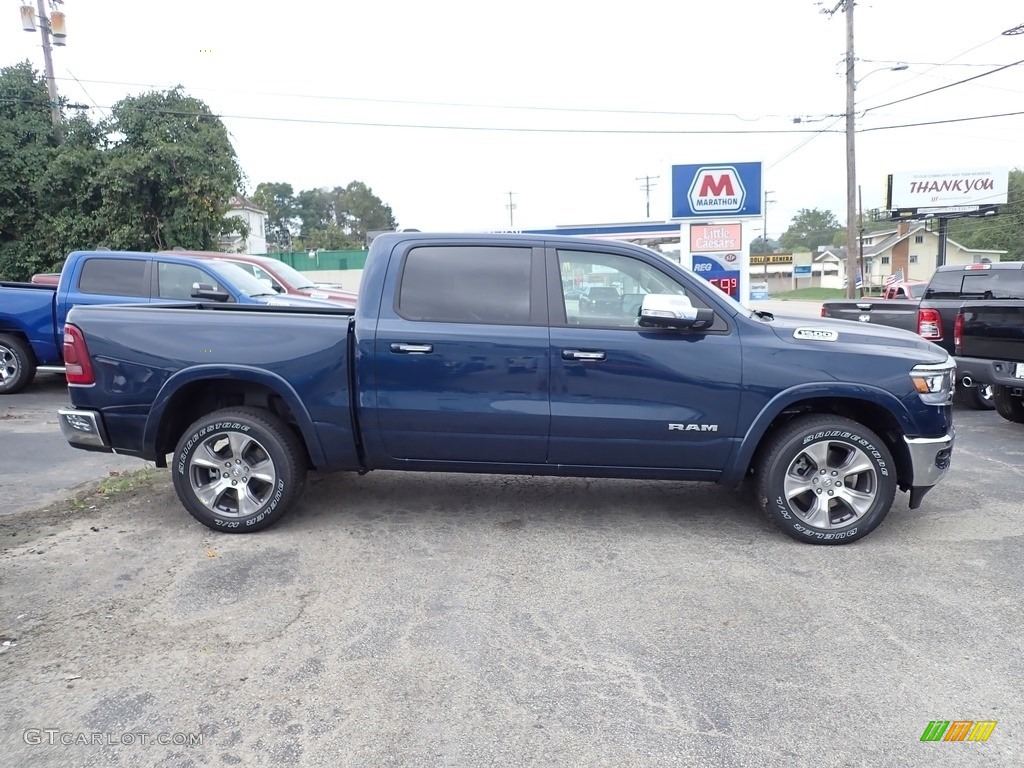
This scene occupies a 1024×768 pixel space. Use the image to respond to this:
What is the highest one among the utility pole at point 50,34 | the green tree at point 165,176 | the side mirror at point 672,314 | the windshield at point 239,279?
the utility pole at point 50,34

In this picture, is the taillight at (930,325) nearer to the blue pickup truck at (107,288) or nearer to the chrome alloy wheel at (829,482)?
the chrome alloy wheel at (829,482)

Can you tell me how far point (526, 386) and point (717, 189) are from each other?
8.52 m

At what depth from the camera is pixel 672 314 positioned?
14.5 ft

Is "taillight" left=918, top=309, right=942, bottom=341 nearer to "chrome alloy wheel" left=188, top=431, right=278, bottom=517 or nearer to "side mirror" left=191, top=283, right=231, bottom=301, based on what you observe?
"chrome alloy wheel" left=188, top=431, right=278, bottom=517

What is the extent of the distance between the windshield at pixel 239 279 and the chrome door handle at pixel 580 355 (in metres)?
5.96

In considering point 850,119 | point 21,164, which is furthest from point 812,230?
point 21,164

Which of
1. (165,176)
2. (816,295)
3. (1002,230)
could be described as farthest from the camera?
(816,295)

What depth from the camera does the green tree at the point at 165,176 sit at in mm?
20266

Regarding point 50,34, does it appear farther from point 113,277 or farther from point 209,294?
point 209,294

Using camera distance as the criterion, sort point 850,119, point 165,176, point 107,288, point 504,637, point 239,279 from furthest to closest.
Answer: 1. point 850,119
2. point 165,176
3. point 239,279
4. point 107,288
5. point 504,637

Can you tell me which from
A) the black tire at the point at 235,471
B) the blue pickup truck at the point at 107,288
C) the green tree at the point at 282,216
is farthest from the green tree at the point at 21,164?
the green tree at the point at 282,216

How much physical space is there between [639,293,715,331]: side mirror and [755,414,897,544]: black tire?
2.95 feet

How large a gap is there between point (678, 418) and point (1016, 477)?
3581 millimetres

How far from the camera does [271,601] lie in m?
3.92
